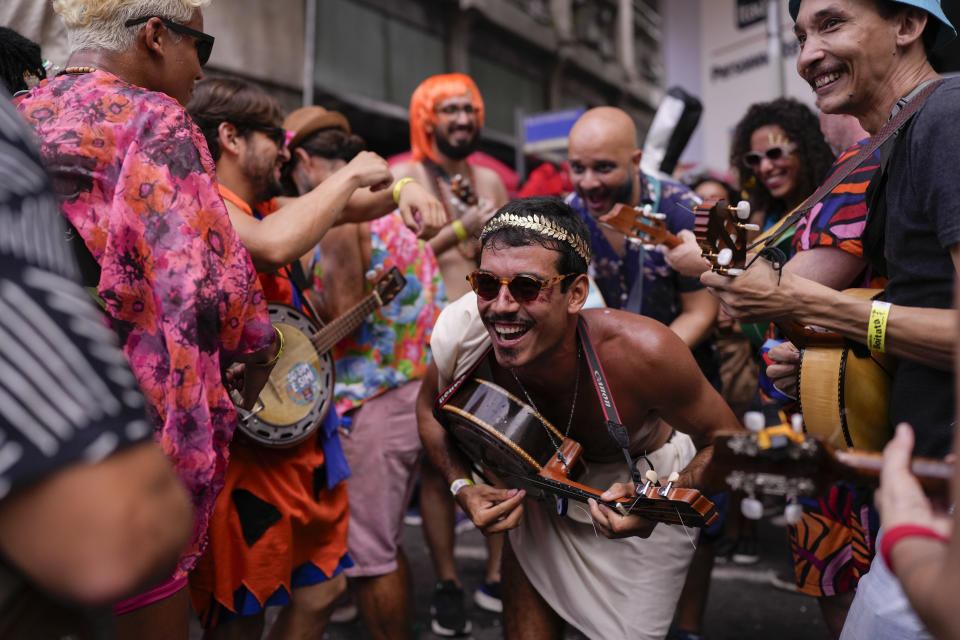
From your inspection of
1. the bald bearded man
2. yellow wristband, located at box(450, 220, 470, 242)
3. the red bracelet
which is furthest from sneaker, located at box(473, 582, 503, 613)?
the red bracelet

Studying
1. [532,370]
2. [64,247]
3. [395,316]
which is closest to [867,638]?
[532,370]

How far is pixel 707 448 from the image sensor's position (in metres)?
2.72

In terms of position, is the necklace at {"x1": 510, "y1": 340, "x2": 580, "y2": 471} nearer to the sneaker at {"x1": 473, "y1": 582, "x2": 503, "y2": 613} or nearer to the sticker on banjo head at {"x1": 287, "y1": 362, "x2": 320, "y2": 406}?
the sticker on banjo head at {"x1": 287, "y1": 362, "x2": 320, "y2": 406}

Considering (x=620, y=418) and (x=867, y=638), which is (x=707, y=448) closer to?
(x=620, y=418)

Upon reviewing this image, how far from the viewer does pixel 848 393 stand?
2.22 metres

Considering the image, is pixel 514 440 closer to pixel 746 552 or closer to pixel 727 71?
pixel 746 552

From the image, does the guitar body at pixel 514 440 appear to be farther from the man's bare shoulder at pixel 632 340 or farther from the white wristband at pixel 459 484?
the man's bare shoulder at pixel 632 340

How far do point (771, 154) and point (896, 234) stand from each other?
2.61 meters

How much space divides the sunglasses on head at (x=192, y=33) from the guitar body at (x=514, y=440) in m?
1.27

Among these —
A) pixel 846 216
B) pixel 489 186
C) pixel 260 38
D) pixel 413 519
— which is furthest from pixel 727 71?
pixel 846 216

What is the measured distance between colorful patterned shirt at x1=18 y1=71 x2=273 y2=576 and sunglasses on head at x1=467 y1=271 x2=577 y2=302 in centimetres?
95

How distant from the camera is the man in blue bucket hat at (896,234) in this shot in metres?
1.88

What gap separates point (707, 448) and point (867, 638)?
93 centimetres

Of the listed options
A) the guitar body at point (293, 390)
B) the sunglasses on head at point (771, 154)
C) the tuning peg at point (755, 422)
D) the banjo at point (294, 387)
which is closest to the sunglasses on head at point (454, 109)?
the sunglasses on head at point (771, 154)
